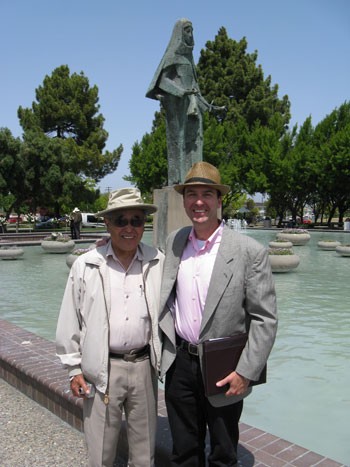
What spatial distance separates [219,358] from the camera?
7.84 ft

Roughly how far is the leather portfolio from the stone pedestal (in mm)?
8248

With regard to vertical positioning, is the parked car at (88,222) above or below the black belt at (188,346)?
below

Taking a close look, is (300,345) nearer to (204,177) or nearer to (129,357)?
(129,357)

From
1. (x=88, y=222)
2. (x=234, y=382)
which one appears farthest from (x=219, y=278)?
(x=88, y=222)

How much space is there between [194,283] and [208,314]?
195mm

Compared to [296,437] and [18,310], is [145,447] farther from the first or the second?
[18,310]

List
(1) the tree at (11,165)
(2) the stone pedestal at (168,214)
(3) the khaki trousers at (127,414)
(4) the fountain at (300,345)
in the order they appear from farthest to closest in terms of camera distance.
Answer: (1) the tree at (11,165) < (2) the stone pedestal at (168,214) < (4) the fountain at (300,345) < (3) the khaki trousers at (127,414)

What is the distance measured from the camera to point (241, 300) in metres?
2.46

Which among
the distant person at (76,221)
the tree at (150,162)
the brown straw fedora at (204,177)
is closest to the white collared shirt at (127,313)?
the brown straw fedora at (204,177)

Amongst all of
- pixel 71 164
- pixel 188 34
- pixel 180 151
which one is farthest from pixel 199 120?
pixel 71 164

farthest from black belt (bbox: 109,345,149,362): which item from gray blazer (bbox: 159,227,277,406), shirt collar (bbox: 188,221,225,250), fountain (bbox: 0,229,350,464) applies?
fountain (bbox: 0,229,350,464)

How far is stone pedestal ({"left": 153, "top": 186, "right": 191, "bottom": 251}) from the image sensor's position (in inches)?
428

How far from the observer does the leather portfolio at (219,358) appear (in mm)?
2369

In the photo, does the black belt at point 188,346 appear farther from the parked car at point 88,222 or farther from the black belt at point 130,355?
the parked car at point 88,222
